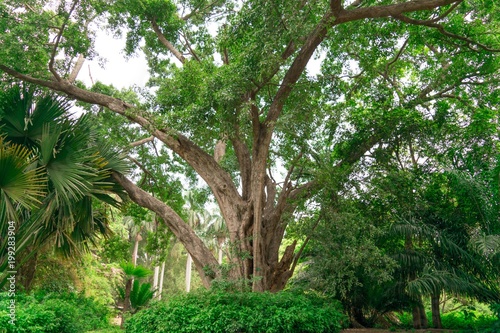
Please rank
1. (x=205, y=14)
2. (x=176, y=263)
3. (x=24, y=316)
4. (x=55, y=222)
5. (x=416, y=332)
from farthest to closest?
(x=176, y=263) < (x=205, y=14) < (x=416, y=332) < (x=55, y=222) < (x=24, y=316)

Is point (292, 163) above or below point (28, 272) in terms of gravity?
above

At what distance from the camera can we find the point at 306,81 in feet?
33.5

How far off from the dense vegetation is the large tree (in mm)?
50

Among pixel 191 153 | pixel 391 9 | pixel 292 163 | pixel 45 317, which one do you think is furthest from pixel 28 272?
pixel 391 9

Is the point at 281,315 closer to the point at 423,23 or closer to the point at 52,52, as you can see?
the point at 423,23

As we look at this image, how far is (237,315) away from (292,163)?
423 cm

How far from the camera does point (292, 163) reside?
10.3 m

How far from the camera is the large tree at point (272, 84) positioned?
8.96 meters

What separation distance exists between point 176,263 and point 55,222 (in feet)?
116

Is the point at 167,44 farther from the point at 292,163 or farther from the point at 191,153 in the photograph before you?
the point at 292,163

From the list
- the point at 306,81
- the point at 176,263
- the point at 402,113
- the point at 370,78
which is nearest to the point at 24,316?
the point at 306,81

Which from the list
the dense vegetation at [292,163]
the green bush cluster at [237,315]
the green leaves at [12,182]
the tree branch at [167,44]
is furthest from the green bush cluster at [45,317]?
the tree branch at [167,44]

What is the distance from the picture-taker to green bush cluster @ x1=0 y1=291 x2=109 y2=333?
22.1 feet

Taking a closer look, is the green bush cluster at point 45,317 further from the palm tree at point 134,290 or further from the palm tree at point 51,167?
the palm tree at point 134,290
